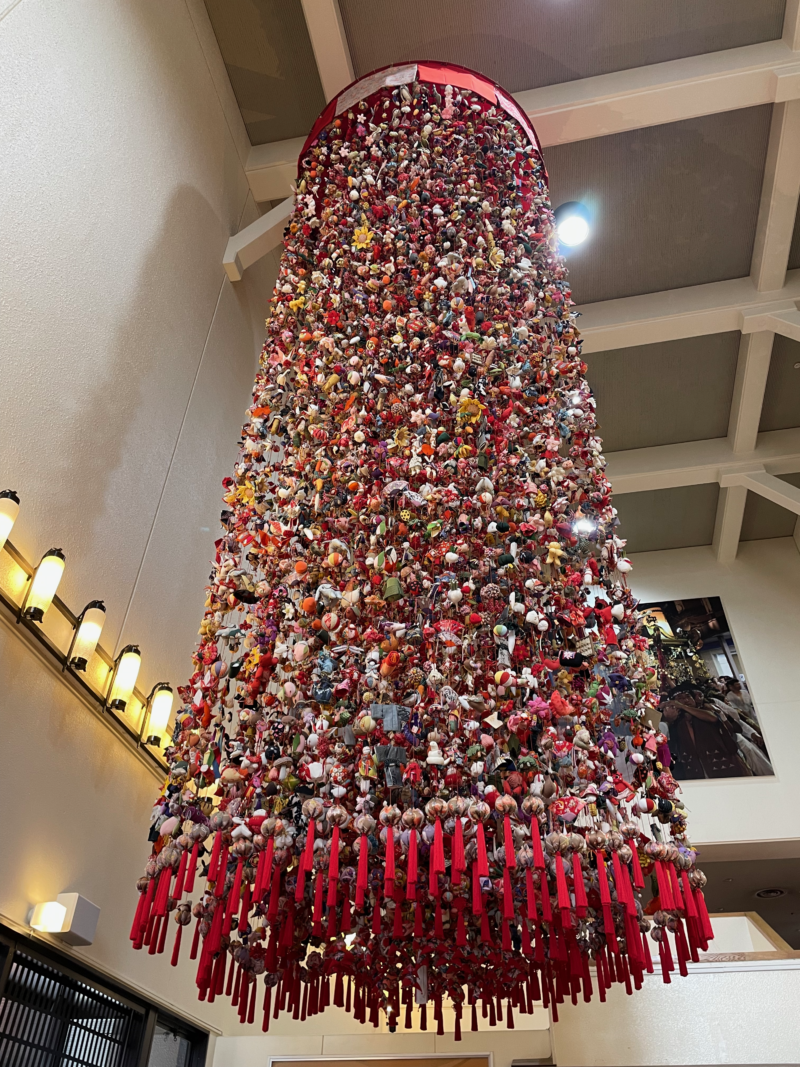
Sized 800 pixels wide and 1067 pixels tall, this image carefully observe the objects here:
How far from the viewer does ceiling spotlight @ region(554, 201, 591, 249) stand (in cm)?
523

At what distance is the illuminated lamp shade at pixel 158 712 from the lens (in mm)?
3436

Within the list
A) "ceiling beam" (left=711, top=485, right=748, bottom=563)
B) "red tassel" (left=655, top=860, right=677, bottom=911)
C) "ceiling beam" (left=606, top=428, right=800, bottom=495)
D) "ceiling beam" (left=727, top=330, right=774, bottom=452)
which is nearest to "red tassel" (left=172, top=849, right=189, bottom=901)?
"red tassel" (left=655, top=860, right=677, bottom=911)

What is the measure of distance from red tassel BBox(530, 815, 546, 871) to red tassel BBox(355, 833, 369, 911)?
1.27ft

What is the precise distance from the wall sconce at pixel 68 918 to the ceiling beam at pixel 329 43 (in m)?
4.79

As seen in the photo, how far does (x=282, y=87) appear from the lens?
17.5 feet

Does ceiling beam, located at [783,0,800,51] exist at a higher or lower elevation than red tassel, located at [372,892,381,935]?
higher

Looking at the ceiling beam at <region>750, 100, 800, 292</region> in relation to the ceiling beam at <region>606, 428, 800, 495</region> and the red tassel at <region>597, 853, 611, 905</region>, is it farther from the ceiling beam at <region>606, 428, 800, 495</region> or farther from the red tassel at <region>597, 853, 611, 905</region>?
the red tassel at <region>597, 853, 611, 905</region>

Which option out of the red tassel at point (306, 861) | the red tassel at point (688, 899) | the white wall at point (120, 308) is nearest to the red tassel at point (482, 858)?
the red tassel at point (306, 861)

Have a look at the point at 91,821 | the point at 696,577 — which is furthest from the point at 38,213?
the point at 696,577

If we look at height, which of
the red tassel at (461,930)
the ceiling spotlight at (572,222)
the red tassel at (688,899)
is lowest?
the red tassel at (461,930)

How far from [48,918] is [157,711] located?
3.34 ft

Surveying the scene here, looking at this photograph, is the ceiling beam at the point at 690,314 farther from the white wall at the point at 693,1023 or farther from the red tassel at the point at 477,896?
the red tassel at the point at 477,896

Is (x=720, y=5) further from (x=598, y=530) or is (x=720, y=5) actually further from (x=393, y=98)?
(x=598, y=530)

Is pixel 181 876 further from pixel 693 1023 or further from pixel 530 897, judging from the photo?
pixel 693 1023
